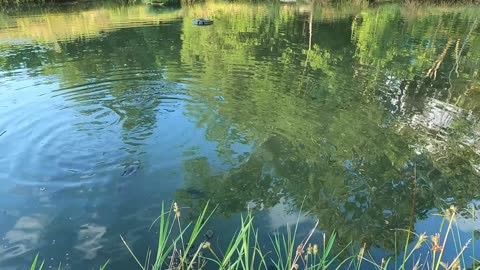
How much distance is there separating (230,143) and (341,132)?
2042 millimetres

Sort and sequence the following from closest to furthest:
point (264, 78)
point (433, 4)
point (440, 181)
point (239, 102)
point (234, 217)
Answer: point (234, 217), point (440, 181), point (239, 102), point (264, 78), point (433, 4)

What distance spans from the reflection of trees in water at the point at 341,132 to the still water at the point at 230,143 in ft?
0.10

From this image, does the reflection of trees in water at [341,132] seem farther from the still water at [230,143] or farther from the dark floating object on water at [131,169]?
the dark floating object on water at [131,169]

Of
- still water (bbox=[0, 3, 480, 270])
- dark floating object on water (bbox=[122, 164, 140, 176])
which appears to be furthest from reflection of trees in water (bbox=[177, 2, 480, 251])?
dark floating object on water (bbox=[122, 164, 140, 176])

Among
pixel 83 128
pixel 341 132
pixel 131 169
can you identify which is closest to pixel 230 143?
pixel 131 169

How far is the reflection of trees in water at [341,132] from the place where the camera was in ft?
15.9

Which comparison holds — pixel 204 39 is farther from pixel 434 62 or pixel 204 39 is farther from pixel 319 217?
pixel 319 217

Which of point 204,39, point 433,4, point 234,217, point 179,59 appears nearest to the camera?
point 234,217

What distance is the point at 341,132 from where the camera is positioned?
6629mm

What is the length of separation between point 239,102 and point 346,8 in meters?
20.2

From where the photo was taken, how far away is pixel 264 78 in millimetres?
9781

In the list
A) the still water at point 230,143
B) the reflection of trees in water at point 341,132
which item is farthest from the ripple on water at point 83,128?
the reflection of trees in water at point 341,132

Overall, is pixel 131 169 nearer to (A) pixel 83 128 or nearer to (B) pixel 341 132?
(A) pixel 83 128

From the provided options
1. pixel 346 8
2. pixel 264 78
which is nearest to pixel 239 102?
pixel 264 78
